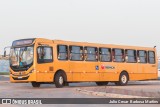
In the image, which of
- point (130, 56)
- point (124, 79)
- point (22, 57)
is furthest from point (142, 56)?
point (22, 57)

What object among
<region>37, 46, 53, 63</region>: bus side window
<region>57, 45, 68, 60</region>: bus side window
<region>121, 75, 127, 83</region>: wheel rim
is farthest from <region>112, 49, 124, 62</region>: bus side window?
<region>37, 46, 53, 63</region>: bus side window

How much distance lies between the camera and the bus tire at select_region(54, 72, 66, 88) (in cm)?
2667

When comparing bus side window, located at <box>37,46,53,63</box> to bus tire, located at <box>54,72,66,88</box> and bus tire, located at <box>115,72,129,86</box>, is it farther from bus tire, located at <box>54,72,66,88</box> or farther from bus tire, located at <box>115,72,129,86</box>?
bus tire, located at <box>115,72,129,86</box>

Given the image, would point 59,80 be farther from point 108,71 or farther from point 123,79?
point 123,79

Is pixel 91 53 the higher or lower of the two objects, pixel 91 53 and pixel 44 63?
the higher

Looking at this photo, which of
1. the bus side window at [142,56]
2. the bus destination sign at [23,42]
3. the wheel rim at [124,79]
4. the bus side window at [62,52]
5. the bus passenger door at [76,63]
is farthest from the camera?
the bus side window at [142,56]

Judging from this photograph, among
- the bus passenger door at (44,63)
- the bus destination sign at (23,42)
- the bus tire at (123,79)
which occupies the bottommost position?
the bus tire at (123,79)

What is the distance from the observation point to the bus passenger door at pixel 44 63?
25.7 m

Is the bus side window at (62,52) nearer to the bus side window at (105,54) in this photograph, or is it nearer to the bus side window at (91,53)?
the bus side window at (91,53)

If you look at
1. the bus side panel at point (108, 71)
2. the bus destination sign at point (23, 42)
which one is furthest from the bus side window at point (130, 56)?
the bus destination sign at point (23, 42)

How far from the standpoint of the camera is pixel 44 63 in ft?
85.1

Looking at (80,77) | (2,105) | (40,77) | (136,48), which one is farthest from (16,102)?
(136,48)

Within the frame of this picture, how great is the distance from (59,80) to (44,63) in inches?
62.1

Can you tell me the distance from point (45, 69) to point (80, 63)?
121 inches
